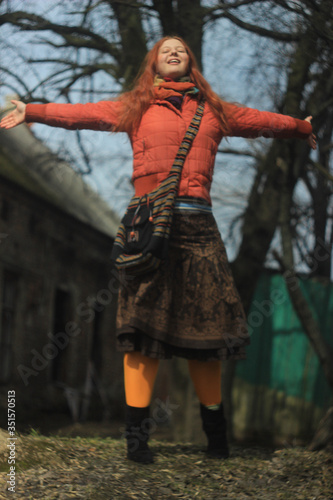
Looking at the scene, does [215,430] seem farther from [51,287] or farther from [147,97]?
[51,287]

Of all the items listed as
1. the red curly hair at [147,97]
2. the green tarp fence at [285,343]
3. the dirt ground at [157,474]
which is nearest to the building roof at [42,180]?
the green tarp fence at [285,343]

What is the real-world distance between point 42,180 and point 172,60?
8.61 metres

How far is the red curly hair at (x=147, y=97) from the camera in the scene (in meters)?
3.77

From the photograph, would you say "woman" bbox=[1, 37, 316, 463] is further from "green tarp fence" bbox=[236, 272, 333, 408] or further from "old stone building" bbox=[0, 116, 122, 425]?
"green tarp fence" bbox=[236, 272, 333, 408]

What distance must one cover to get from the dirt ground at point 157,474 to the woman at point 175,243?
237 mm

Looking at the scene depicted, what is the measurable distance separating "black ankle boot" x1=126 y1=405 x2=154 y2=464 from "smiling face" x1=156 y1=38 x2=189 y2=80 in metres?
1.81

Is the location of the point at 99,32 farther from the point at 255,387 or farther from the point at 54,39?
the point at 255,387

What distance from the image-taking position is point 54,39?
6.94m

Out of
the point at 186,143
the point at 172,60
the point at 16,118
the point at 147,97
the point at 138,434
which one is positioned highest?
the point at 172,60

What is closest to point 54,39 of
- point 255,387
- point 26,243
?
point 26,243

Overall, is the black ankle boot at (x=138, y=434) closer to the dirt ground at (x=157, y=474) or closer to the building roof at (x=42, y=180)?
the dirt ground at (x=157, y=474)

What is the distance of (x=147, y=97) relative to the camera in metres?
3.80

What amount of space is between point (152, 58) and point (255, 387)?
7834 millimetres

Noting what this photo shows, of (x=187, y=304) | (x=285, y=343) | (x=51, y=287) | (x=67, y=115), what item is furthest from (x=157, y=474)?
(x=51, y=287)
